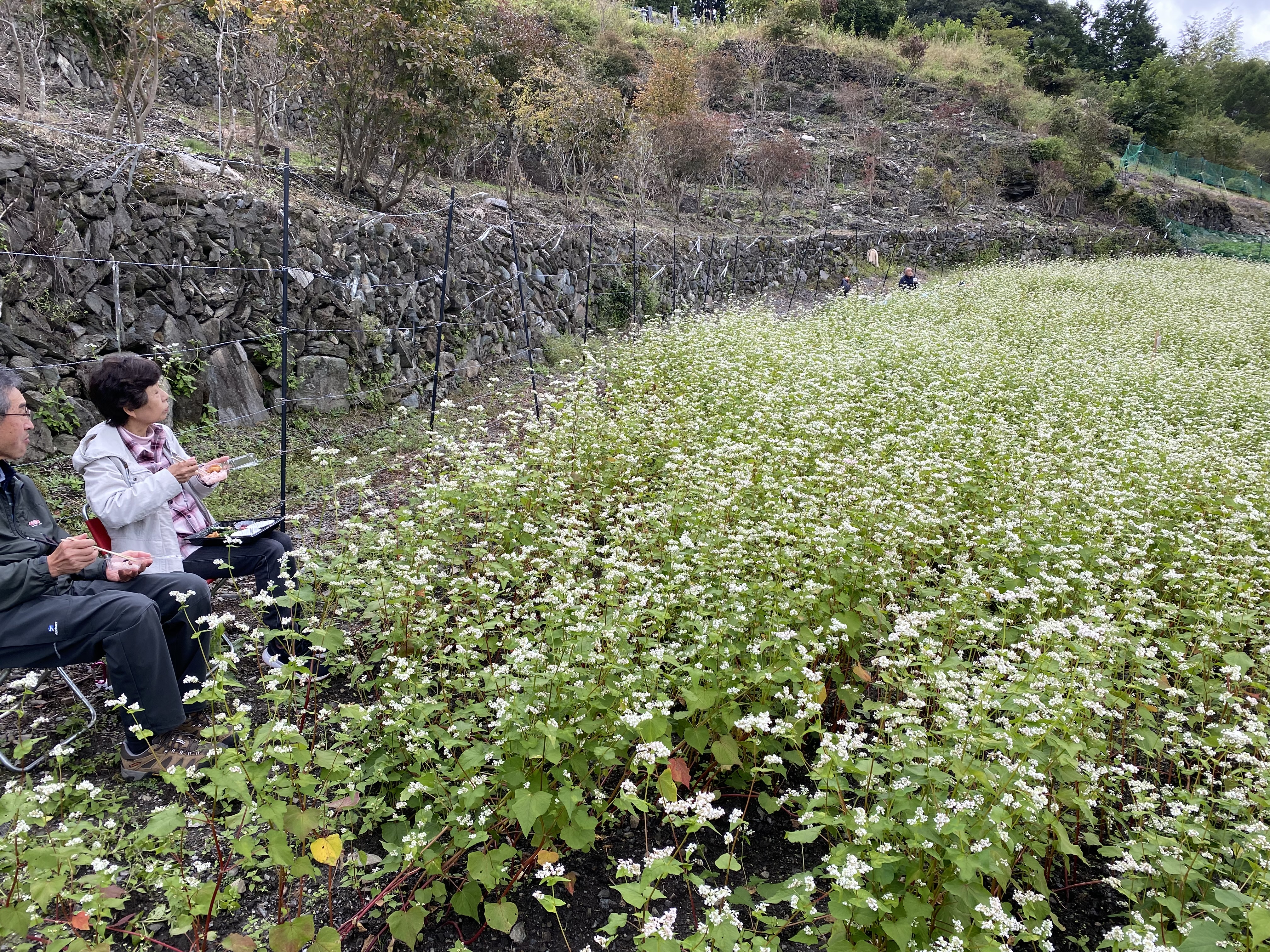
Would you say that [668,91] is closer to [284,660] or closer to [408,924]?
[284,660]

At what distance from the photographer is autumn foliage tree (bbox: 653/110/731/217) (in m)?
17.8

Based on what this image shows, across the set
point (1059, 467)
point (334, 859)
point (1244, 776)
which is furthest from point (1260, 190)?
point (334, 859)

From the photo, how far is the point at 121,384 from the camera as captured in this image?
299cm

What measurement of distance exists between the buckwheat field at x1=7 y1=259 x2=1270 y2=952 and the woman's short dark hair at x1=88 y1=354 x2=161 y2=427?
1053 mm

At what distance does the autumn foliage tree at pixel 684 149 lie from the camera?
1775 centimetres

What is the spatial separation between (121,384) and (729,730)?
304 centimetres

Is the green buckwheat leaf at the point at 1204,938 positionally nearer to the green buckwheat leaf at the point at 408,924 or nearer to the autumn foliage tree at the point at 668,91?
the green buckwheat leaf at the point at 408,924

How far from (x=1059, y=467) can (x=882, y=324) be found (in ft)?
18.5

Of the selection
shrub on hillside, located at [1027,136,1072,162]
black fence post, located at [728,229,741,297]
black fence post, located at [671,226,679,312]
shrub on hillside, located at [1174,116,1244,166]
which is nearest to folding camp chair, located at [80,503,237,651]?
black fence post, located at [671,226,679,312]

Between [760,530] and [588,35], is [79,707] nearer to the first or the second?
[760,530]

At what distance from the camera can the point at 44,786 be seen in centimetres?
178

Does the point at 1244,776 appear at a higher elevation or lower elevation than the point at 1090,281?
lower

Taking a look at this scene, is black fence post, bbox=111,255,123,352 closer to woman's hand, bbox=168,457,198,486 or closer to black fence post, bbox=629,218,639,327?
woman's hand, bbox=168,457,198,486

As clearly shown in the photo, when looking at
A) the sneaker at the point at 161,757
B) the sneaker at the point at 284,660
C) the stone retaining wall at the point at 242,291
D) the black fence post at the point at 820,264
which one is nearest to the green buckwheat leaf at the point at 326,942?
the sneaker at the point at 284,660
